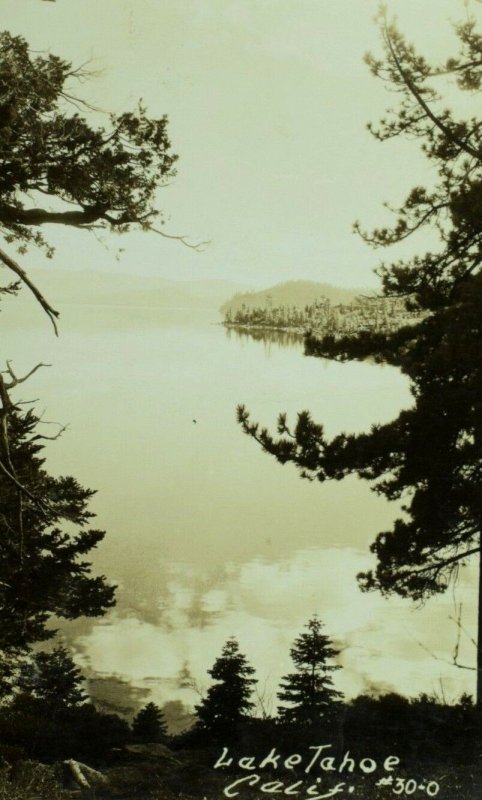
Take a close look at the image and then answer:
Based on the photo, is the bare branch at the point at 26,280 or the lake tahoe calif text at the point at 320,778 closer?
the bare branch at the point at 26,280

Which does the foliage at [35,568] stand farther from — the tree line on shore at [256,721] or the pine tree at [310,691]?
the pine tree at [310,691]

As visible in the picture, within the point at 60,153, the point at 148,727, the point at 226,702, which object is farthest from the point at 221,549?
the point at 60,153

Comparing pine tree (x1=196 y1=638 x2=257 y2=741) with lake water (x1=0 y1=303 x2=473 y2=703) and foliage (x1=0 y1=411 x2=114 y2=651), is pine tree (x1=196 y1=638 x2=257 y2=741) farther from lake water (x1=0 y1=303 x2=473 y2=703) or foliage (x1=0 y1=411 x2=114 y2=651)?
lake water (x1=0 y1=303 x2=473 y2=703)

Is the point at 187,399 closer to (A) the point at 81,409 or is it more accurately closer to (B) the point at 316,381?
(A) the point at 81,409

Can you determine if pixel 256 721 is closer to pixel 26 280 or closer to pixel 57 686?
pixel 26 280

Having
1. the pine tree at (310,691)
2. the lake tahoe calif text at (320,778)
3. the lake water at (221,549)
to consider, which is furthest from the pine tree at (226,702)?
the lake water at (221,549)

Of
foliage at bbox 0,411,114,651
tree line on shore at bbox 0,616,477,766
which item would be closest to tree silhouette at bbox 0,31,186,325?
foliage at bbox 0,411,114,651
